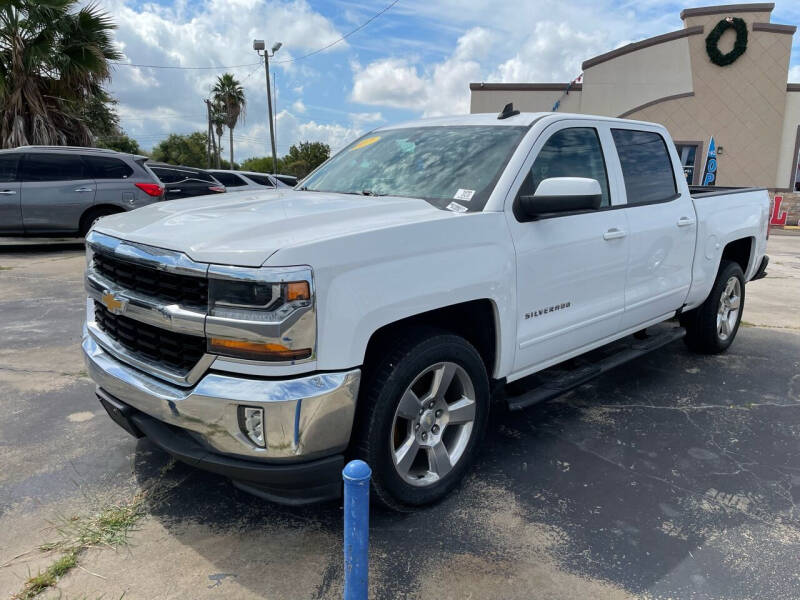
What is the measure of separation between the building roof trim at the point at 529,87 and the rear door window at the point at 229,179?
12.8 m

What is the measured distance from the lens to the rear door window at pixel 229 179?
1523cm

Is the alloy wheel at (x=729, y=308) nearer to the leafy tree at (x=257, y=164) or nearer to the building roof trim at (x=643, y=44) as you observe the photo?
the building roof trim at (x=643, y=44)

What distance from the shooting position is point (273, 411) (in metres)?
2.23

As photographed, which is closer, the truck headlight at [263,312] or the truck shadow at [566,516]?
the truck headlight at [263,312]

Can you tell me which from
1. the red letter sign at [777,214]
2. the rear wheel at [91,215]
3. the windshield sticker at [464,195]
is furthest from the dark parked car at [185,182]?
the red letter sign at [777,214]

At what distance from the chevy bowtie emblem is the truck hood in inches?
10.5

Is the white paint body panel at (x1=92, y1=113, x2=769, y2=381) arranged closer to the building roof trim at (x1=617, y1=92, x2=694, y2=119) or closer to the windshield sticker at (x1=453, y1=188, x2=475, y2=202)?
the windshield sticker at (x1=453, y1=188, x2=475, y2=202)

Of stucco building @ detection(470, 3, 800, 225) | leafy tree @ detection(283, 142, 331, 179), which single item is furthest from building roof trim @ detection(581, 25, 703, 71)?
leafy tree @ detection(283, 142, 331, 179)

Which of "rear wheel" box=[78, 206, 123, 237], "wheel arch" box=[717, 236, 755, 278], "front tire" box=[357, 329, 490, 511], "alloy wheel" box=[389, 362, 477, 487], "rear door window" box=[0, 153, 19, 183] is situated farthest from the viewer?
"rear wheel" box=[78, 206, 123, 237]

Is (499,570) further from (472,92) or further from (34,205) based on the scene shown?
(472,92)

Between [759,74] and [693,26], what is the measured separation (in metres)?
2.97

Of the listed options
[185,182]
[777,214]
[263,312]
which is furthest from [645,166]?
[777,214]

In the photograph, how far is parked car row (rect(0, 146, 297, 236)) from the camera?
1041cm

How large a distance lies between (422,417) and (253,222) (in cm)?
116
